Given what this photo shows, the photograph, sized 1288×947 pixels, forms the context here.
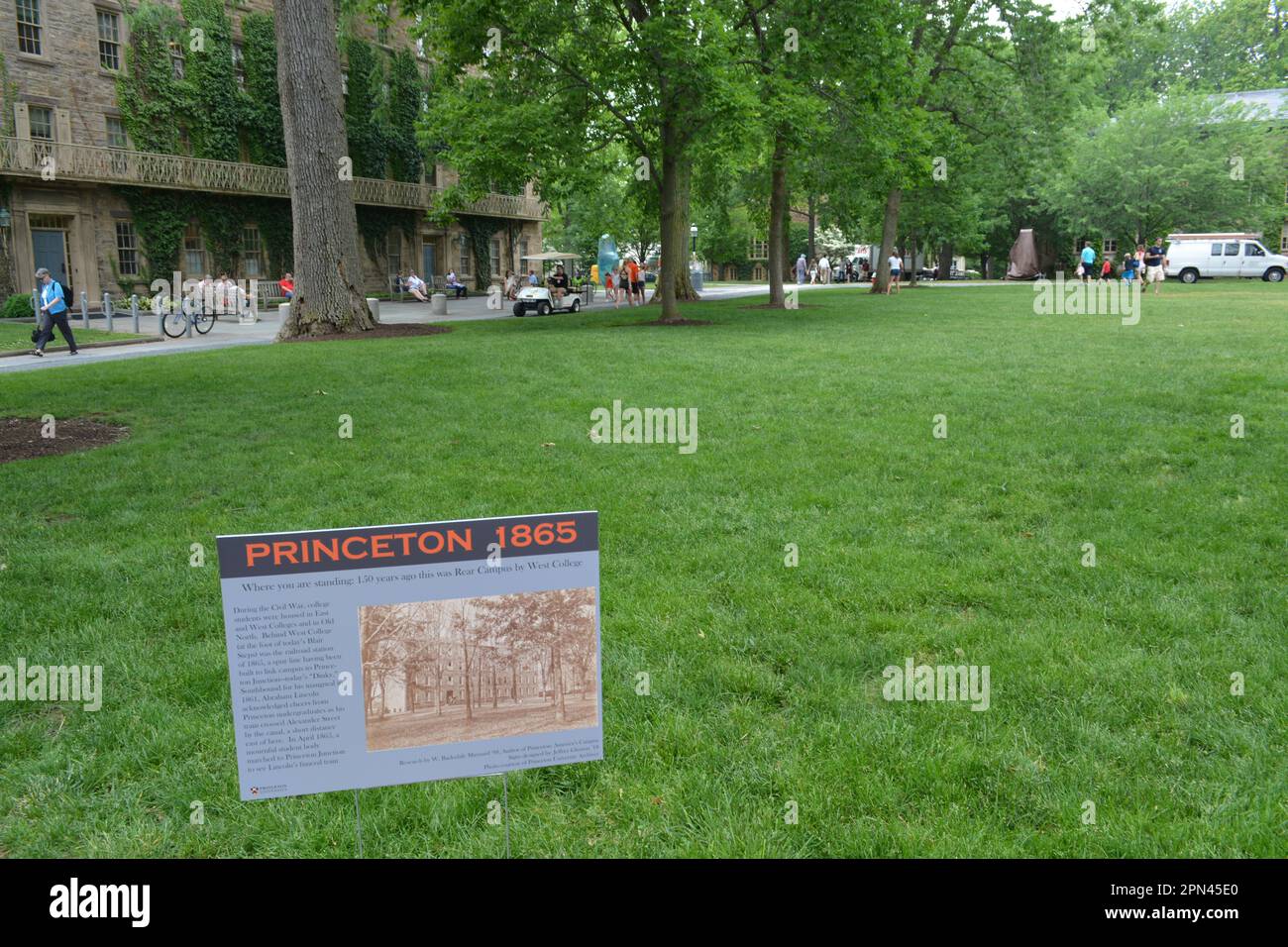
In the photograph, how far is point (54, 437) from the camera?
9969 millimetres

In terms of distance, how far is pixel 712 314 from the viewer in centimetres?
2766

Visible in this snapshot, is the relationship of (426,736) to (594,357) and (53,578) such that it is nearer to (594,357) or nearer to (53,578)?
(53,578)

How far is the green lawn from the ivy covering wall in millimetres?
10823

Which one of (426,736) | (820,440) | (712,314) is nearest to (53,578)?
(426,736)

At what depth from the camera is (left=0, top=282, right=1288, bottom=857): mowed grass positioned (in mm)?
3318

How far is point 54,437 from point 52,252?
2737 cm

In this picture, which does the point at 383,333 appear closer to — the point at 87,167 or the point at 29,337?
the point at 29,337

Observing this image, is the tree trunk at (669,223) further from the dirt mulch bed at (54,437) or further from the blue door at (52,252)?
the blue door at (52,252)

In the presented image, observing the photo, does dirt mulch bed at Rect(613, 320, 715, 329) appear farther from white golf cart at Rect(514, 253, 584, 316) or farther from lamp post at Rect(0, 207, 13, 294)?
lamp post at Rect(0, 207, 13, 294)

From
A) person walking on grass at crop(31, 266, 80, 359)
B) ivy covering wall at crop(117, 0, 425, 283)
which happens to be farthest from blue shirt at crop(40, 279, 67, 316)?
ivy covering wall at crop(117, 0, 425, 283)

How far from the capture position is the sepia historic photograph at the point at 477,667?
2.78 metres

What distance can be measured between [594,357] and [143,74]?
28.4m
